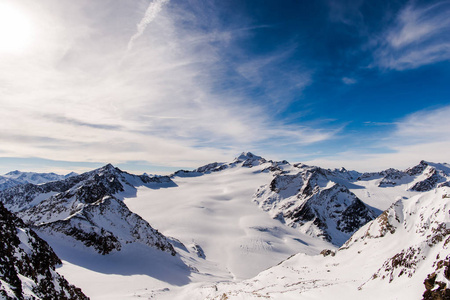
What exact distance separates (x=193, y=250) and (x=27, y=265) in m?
56.2

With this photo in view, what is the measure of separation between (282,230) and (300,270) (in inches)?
2797

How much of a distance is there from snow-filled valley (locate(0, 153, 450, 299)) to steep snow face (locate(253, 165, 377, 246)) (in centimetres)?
54

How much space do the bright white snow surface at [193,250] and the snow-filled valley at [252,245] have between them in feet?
0.83

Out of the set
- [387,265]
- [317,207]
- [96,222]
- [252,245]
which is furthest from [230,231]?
[387,265]

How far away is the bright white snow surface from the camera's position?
3017cm

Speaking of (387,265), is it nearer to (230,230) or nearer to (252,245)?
(252,245)

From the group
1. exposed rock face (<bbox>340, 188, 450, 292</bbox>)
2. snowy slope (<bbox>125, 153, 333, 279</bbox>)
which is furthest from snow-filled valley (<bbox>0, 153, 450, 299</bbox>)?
snowy slope (<bbox>125, 153, 333, 279</bbox>)

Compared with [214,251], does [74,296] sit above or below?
above

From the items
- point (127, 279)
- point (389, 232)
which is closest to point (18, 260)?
point (127, 279)

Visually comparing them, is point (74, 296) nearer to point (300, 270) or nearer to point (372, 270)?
point (372, 270)

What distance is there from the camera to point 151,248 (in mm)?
44844

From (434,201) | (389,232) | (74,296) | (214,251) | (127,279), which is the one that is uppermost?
(434,201)

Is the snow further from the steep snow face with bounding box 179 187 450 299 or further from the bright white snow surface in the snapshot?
the steep snow face with bounding box 179 187 450 299

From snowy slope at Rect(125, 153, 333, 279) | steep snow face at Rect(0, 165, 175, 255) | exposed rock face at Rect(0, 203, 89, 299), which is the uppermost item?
exposed rock face at Rect(0, 203, 89, 299)
